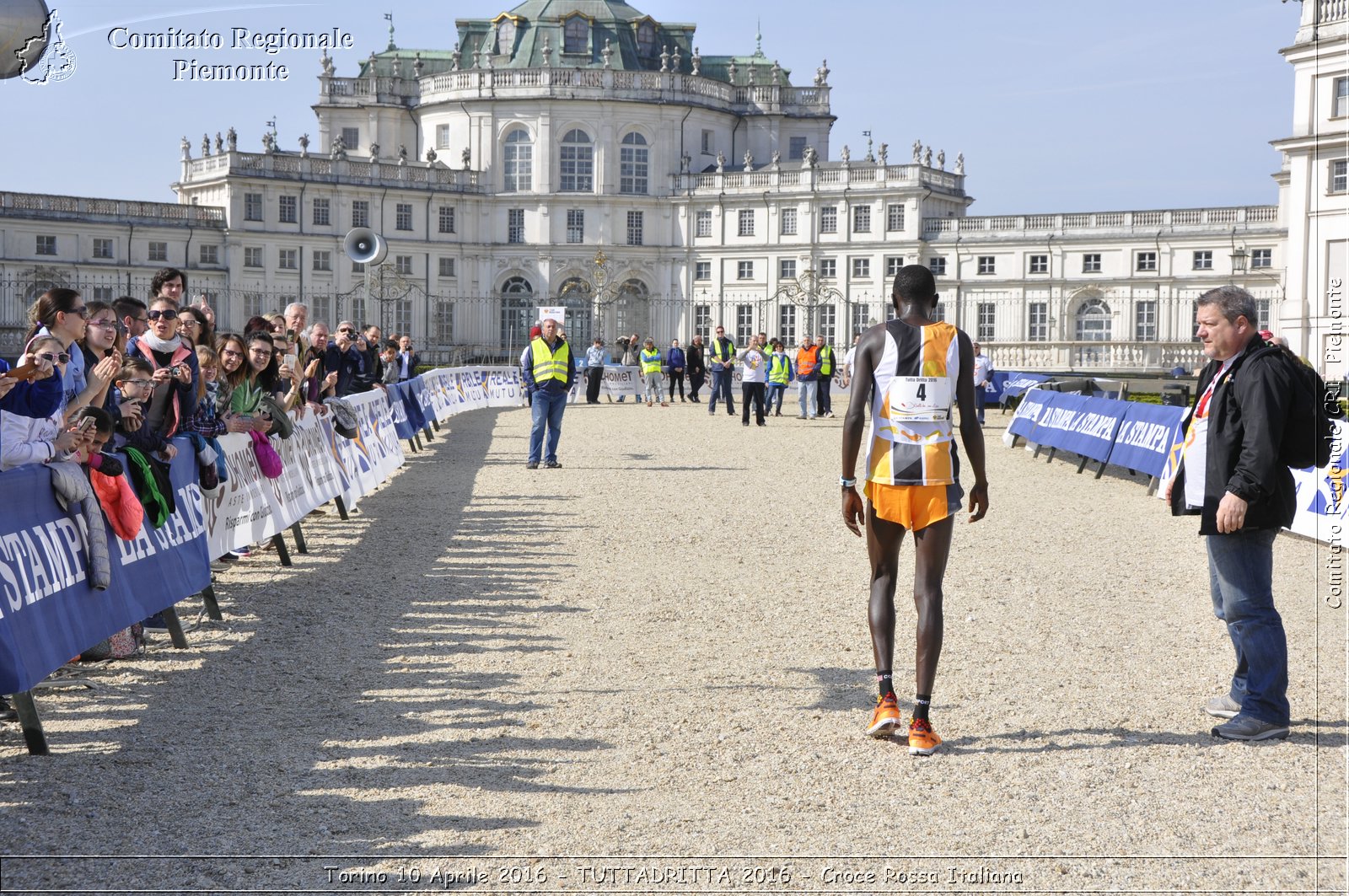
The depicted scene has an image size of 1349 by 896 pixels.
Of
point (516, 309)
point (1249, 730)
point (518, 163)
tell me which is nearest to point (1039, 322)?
point (516, 309)

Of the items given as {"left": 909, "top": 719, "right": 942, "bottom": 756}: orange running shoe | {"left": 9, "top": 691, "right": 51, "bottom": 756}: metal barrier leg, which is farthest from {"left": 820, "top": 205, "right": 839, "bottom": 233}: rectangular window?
{"left": 9, "top": 691, "right": 51, "bottom": 756}: metal barrier leg

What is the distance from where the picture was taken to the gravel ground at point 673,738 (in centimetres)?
525

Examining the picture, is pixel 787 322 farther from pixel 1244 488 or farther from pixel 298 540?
pixel 1244 488

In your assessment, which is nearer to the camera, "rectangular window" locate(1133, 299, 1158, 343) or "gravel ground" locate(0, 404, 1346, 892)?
"gravel ground" locate(0, 404, 1346, 892)

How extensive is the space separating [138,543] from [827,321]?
74.2 metres

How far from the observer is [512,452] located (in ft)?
77.4

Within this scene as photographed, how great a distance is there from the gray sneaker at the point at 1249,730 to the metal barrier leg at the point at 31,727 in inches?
203

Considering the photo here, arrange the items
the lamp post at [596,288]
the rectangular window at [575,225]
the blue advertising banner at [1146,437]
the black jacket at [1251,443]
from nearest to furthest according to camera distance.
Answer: the black jacket at [1251,443] → the blue advertising banner at [1146,437] → the lamp post at [596,288] → the rectangular window at [575,225]

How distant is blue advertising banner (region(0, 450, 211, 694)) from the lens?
6.32 meters

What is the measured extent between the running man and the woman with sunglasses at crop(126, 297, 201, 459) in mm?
4244

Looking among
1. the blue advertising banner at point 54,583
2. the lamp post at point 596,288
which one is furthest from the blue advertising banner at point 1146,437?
the lamp post at point 596,288

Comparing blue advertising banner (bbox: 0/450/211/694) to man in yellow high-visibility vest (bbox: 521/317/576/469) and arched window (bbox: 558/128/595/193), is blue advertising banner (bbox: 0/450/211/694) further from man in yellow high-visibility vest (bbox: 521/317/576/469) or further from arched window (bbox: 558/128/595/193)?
arched window (bbox: 558/128/595/193)

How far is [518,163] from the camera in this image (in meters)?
85.3

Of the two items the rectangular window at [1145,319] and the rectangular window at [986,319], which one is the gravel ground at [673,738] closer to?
the rectangular window at [1145,319]
